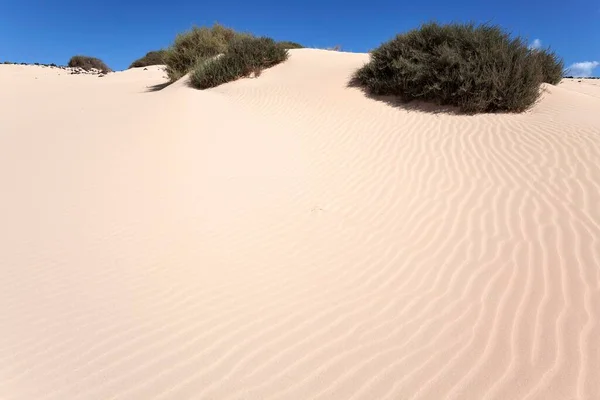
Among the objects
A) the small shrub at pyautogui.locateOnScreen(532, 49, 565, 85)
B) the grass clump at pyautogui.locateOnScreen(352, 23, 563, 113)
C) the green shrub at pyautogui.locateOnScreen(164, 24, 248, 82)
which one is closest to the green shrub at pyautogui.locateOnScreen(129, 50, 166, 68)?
the green shrub at pyautogui.locateOnScreen(164, 24, 248, 82)

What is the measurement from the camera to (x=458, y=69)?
28.8 feet

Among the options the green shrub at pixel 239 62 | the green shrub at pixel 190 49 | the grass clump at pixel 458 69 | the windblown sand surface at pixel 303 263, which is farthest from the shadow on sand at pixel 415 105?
the green shrub at pixel 190 49

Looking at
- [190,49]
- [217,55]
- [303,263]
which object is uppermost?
[190,49]

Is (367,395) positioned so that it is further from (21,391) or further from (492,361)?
(21,391)

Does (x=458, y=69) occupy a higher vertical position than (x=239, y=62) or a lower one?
lower

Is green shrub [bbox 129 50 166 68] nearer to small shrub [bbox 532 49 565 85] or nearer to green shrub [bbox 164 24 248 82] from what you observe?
green shrub [bbox 164 24 248 82]

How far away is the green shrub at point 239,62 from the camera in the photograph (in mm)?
12703

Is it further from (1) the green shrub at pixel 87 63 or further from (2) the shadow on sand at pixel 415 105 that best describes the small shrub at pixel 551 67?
(1) the green shrub at pixel 87 63

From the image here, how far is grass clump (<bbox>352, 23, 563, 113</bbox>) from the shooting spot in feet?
27.0

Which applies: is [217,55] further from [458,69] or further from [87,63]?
[87,63]

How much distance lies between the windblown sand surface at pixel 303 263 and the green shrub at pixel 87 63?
2595 cm

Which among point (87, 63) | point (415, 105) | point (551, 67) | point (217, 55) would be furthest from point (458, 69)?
point (87, 63)

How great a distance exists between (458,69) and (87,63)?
30.2m

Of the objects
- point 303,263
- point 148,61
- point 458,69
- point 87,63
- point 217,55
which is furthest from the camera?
point 87,63
